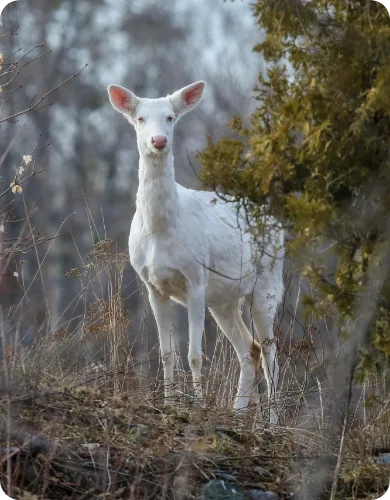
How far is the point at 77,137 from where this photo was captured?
75.6 feet

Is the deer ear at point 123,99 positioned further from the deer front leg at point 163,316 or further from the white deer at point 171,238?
the deer front leg at point 163,316

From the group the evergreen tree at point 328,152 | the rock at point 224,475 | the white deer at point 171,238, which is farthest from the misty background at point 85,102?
the evergreen tree at point 328,152

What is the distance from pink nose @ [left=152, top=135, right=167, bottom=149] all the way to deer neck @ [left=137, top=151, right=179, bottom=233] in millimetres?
243

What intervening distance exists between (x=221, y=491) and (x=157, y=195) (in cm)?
321

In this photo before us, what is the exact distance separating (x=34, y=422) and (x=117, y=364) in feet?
5.57

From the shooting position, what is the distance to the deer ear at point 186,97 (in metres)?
7.78

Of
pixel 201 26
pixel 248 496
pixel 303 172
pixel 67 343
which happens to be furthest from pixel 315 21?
pixel 201 26

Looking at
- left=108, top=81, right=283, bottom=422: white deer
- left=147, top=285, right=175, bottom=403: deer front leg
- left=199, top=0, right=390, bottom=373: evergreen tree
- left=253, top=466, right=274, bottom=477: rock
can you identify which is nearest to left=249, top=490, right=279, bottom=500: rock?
left=253, top=466, right=274, bottom=477: rock

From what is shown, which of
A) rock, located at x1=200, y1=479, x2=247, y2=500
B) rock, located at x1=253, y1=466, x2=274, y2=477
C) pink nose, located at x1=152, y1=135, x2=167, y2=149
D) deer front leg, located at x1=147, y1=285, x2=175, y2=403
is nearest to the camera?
rock, located at x1=200, y1=479, x2=247, y2=500

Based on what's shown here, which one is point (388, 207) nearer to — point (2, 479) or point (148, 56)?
point (2, 479)

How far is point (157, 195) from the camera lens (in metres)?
7.56

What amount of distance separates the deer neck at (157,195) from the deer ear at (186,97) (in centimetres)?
44

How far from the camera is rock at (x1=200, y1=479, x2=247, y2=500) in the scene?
15.7ft

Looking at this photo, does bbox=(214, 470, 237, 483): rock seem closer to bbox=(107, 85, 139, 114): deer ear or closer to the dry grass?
the dry grass
